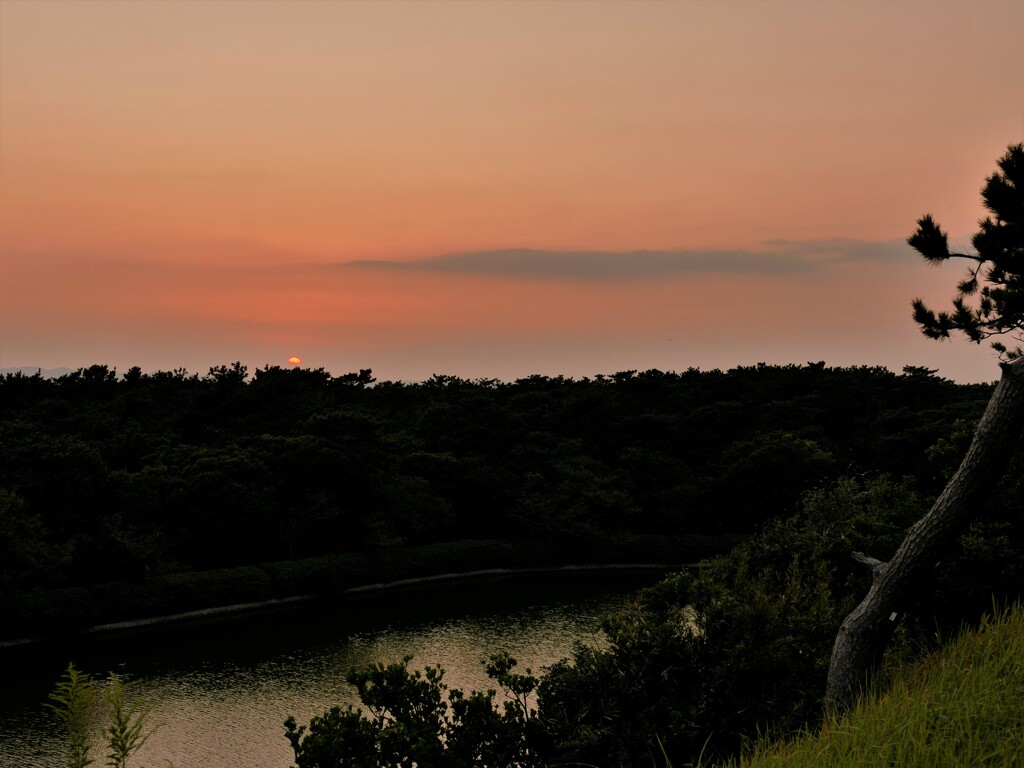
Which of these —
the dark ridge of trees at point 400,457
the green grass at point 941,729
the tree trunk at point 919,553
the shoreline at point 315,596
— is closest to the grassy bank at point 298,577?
the shoreline at point 315,596

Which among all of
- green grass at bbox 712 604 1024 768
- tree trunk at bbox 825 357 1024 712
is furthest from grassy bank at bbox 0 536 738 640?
green grass at bbox 712 604 1024 768

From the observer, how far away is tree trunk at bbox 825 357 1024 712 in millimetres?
9391

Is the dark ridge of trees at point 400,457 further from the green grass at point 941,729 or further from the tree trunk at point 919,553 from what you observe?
the green grass at point 941,729

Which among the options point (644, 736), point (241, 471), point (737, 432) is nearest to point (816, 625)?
point (644, 736)

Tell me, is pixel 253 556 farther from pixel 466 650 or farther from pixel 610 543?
pixel 610 543

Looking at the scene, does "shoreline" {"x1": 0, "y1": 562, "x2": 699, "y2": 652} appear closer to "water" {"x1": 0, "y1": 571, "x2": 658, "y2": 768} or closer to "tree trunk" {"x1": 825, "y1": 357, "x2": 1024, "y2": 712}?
"water" {"x1": 0, "y1": 571, "x2": 658, "y2": 768}

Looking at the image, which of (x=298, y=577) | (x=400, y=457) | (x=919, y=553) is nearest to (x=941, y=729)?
(x=919, y=553)

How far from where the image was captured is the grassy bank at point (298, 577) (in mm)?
36031

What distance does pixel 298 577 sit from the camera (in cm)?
4472

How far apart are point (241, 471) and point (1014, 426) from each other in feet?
133

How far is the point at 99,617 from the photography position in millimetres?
37625

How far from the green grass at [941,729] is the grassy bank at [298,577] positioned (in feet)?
118

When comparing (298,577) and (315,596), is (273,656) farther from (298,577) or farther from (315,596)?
(315,596)

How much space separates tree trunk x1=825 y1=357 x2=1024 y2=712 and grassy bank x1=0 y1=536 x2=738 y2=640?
109ft
